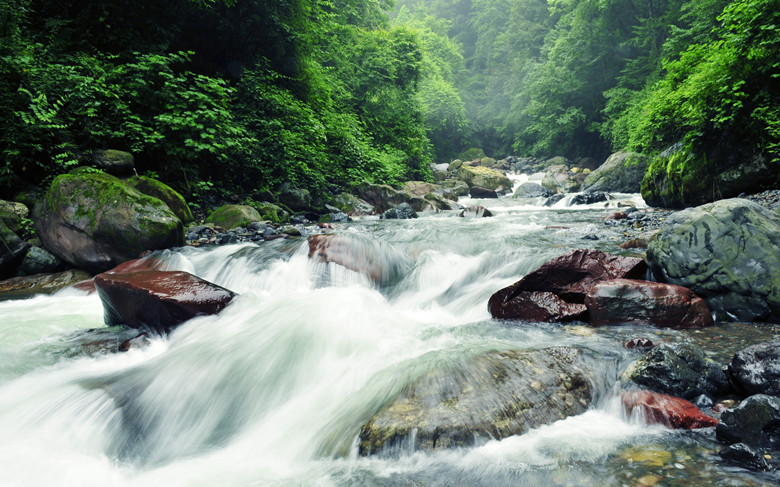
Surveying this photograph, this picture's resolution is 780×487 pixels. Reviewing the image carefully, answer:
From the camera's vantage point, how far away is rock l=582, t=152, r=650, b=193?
15469 millimetres

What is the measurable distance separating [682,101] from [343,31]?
44.1 ft

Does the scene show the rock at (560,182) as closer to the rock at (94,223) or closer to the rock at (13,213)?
the rock at (94,223)

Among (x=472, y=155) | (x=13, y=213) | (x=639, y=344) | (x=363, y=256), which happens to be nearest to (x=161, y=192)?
(x=13, y=213)

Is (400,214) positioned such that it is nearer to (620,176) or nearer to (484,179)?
(620,176)

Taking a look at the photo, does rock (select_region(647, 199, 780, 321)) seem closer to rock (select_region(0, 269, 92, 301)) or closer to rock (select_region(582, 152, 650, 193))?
rock (select_region(0, 269, 92, 301))

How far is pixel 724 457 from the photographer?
178cm

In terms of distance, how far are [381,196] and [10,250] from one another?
390 inches

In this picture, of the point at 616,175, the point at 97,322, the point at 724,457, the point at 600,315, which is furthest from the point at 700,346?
the point at 616,175

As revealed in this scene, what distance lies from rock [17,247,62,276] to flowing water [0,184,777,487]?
815 mm

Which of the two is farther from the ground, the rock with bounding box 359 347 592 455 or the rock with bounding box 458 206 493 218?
the rock with bounding box 458 206 493 218

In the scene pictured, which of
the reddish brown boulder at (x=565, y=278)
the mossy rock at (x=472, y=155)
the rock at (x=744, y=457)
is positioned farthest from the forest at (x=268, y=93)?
the mossy rock at (x=472, y=155)

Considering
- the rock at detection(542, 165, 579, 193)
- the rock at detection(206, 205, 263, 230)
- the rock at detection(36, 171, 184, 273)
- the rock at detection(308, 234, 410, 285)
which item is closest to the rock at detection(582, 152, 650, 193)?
the rock at detection(542, 165, 579, 193)

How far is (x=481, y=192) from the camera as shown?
1983cm

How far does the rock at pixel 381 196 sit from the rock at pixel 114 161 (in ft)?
25.1
